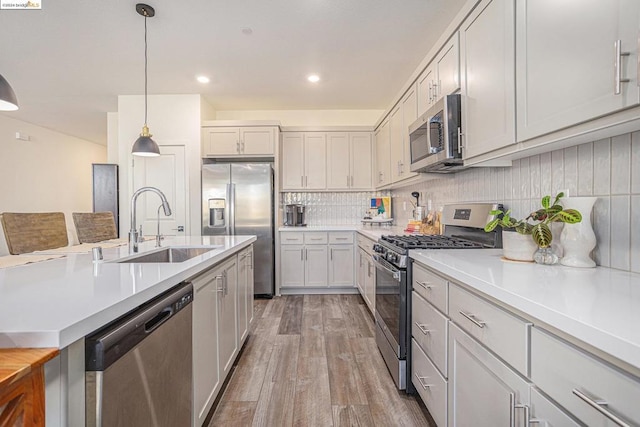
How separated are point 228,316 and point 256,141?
2.79m

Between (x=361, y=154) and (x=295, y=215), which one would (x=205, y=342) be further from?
(x=361, y=154)

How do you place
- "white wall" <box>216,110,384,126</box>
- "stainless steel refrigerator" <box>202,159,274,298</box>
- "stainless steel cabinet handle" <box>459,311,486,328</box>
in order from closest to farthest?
"stainless steel cabinet handle" <box>459,311,486,328</box> → "stainless steel refrigerator" <box>202,159,274,298</box> → "white wall" <box>216,110,384,126</box>

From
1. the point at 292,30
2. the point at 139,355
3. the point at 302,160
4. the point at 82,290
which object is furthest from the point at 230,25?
the point at 139,355

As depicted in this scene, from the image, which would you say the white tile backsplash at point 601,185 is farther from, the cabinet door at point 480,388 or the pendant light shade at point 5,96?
the pendant light shade at point 5,96

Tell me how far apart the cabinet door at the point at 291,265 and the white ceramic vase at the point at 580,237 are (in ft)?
10.2

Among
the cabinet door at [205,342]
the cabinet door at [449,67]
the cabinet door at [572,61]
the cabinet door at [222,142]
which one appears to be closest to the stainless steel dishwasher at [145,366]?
the cabinet door at [205,342]

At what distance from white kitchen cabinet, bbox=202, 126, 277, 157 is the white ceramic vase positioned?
3485 millimetres

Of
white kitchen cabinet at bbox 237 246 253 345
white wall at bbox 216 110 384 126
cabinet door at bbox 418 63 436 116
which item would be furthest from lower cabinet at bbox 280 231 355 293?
cabinet door at bbox 418 63 436 116

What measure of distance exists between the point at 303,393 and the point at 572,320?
64.9 inches

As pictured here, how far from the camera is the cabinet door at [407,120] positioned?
267 cm

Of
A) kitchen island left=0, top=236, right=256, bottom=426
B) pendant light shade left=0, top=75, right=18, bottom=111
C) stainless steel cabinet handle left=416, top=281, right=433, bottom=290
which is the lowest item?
stainless steel cabinet handle left=416, top=281, right=433, bottom=290

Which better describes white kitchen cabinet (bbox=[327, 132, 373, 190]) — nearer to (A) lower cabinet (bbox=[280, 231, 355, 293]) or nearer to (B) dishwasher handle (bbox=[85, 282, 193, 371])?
(A) lower cabinet (bbox=[280, 231, 355, 293])

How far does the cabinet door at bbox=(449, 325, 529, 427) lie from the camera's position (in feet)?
2.88

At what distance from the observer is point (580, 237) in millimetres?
1207
